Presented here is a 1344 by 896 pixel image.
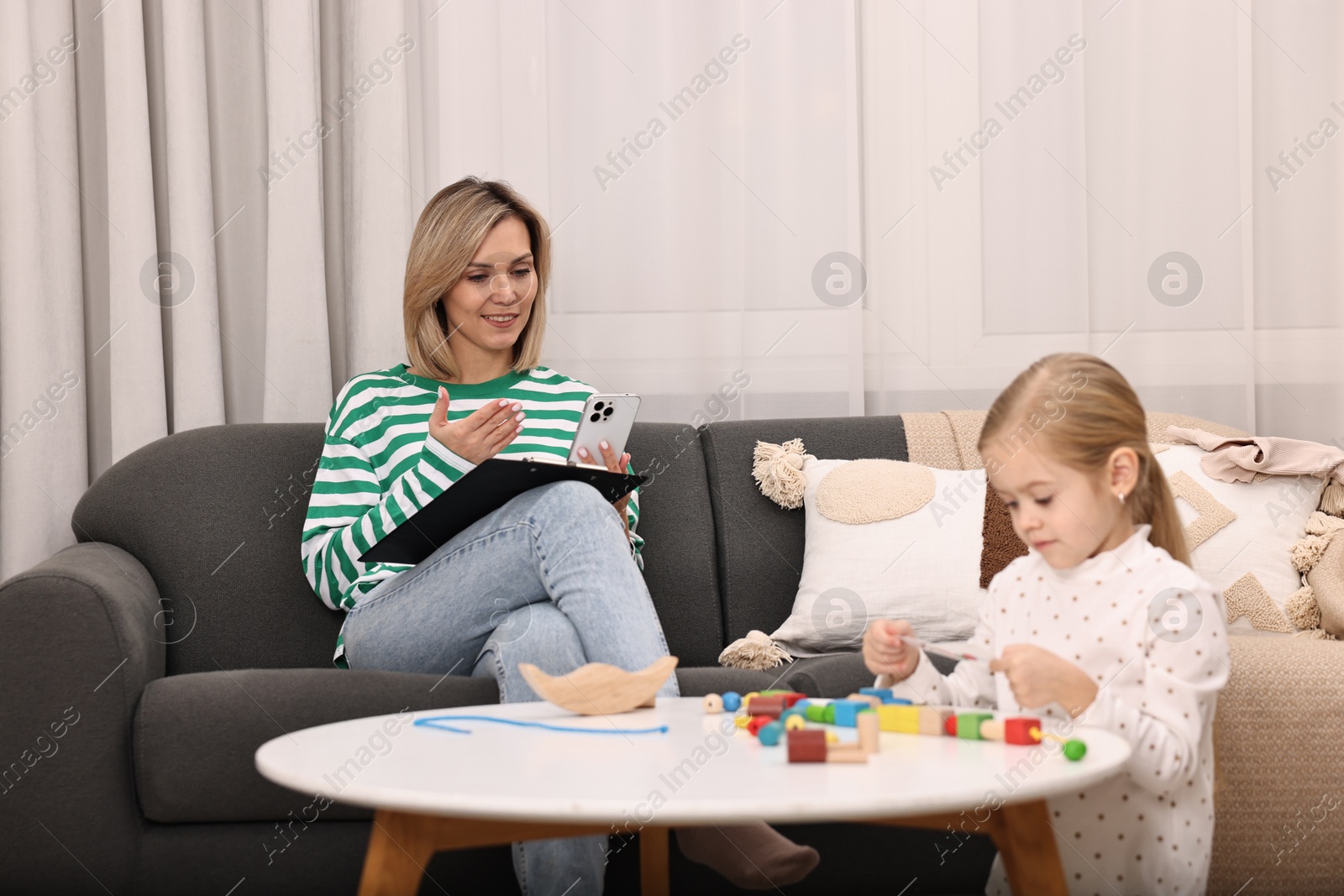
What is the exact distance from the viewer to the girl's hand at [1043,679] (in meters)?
0.96

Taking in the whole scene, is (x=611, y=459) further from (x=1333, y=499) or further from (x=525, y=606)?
(x=1333, y=499)

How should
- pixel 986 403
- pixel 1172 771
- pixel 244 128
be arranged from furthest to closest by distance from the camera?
pixel 986 403, pixel 244 128, pixel 1172 771

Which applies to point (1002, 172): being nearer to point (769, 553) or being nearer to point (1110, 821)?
point (769, 553)

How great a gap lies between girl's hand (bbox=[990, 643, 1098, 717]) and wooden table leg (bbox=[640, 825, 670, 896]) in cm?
52

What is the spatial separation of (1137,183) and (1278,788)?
1.37 metres

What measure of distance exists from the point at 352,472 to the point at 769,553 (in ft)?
2.40

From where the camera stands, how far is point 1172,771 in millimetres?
964

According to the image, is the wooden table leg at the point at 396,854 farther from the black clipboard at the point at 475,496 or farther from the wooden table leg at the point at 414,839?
the black clipboard at the point at 475,496

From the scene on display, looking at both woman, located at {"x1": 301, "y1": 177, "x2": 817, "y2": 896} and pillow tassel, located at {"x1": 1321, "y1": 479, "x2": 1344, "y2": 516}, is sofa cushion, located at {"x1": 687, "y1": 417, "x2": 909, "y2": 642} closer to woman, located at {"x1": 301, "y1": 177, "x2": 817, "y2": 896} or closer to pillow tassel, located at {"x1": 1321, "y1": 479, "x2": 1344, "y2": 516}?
woman, located at {"x1": 301, "y1": 177, "x2": 817, "y2": 896}

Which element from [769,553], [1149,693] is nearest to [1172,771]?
[1149,693]

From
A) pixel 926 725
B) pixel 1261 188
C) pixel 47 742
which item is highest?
pixel 1261 188

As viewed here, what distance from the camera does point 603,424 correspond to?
1726mm

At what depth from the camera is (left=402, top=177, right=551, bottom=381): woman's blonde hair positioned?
74.6 inches

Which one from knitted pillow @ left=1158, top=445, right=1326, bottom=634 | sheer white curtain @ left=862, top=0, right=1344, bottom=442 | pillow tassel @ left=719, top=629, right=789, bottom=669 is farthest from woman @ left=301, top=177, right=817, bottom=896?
knitted pillow @ left=1158, top=445, right=1326, bottom=634
